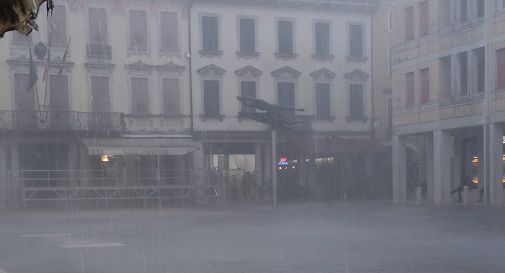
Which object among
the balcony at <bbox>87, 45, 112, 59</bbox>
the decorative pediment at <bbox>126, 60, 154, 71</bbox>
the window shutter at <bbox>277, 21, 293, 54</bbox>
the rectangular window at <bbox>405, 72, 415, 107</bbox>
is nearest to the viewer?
the rectangular window at <bbox>405, 72, 415, 107</bbox>

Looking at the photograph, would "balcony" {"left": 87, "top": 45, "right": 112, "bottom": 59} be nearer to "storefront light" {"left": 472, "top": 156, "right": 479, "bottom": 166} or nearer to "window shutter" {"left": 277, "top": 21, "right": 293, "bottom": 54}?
"window shutter" {"left": 277, "top": 21, "right": 293, "bottom": 54}

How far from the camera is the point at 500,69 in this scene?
90.6ft

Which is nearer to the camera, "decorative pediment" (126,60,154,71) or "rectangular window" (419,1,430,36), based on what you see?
"rectangular window" (419,1,430,36)

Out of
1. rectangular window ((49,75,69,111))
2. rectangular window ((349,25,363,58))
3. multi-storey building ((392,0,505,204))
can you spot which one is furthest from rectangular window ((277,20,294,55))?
rectangular window ((49,75,69,111))

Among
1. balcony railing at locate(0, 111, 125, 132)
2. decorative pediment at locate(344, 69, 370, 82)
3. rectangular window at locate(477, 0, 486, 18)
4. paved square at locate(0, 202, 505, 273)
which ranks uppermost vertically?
rectangular window at locate(477, 0, 486, 18)

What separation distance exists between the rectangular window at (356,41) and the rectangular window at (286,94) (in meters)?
4.24

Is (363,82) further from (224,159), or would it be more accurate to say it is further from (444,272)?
(444,272)

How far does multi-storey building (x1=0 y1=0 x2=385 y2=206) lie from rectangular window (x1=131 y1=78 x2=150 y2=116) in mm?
51

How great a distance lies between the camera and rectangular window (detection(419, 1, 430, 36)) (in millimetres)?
31628

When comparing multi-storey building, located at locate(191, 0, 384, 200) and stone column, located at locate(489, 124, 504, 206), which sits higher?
multi-storey building, located at locate(191, 0, 384, 200)

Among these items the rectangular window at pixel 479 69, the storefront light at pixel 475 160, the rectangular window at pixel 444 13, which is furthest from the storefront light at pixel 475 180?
the rectangular window at pixel 444 13

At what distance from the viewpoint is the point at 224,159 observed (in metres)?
38.9

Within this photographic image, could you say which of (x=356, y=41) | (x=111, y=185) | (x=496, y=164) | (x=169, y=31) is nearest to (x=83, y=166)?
(x=111, y=185)

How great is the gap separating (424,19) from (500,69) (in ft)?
17.7
